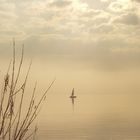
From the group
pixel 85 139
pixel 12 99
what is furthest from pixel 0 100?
pixel 85 139

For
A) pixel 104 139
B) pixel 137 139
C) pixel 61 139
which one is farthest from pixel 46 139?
pixel 137 139

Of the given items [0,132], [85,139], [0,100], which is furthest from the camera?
[85,139]

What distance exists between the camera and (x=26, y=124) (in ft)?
15.8

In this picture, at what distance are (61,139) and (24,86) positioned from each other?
52570mm

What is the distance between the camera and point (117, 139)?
5766 centimetres

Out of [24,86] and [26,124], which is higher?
[24,86]

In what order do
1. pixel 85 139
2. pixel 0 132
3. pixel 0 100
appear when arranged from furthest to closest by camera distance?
pixel 85 139 < pixel 0 100 < pixel 0 132

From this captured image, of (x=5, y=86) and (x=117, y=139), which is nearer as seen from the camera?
(x=5, y=86)

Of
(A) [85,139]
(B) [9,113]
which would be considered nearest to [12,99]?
(B) [9,113]

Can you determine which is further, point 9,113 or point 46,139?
point 46,139

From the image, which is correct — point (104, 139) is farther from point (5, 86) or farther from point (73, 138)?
point (5, 86)

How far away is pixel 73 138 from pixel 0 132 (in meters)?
54.8

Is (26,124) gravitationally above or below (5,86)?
below

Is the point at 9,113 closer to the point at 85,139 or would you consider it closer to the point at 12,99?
the point at 12,99
